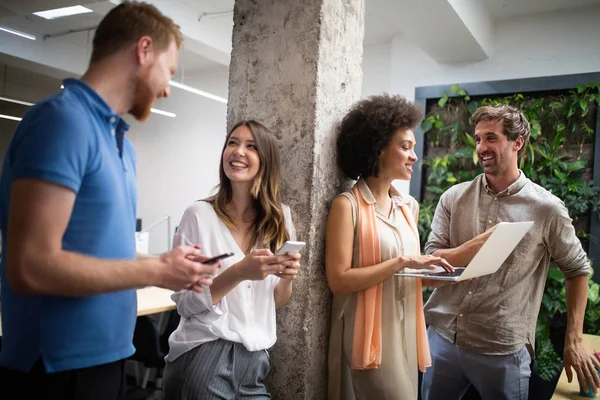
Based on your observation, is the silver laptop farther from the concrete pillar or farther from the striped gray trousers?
the striped gray trousers

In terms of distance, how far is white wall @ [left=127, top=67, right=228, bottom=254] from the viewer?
7.66 meters

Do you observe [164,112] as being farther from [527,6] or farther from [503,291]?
[503,291]

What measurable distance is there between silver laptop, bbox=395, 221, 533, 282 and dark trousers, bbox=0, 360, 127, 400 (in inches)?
40.4

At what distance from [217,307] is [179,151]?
21.9 feet

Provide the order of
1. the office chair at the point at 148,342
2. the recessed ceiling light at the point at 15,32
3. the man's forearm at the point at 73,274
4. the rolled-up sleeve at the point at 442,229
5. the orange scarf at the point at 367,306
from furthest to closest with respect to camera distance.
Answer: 1. the recessed ceiling light at the point at 15,32
2. the office chair at the point at 148,342
3. the rolled-up sleeve at the point at 442,229
4. the orange scarf at the point at 367,306
5. the man's forearm at the point at 73,274

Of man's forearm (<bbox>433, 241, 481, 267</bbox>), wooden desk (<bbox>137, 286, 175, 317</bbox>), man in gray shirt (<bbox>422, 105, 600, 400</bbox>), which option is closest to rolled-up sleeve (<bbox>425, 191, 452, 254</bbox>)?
man in gray shirt (<bbox>422, 105, 600, 400</bbox>)

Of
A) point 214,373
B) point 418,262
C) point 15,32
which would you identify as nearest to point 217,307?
A: point 214,373

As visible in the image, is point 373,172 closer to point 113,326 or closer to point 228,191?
point 228,191

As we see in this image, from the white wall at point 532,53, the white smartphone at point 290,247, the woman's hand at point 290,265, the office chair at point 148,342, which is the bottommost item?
the office chair at point 148,342

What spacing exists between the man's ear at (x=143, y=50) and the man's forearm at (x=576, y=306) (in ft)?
6.49

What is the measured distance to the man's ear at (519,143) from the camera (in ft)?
7.10

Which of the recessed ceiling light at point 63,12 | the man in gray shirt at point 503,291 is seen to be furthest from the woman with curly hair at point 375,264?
the recessed ceiling light at point 63,12

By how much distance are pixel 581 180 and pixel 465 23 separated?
67.9 inches

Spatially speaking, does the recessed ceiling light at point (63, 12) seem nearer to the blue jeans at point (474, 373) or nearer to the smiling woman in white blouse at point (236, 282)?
the smiling woman in white blouse at point (236, 282)
